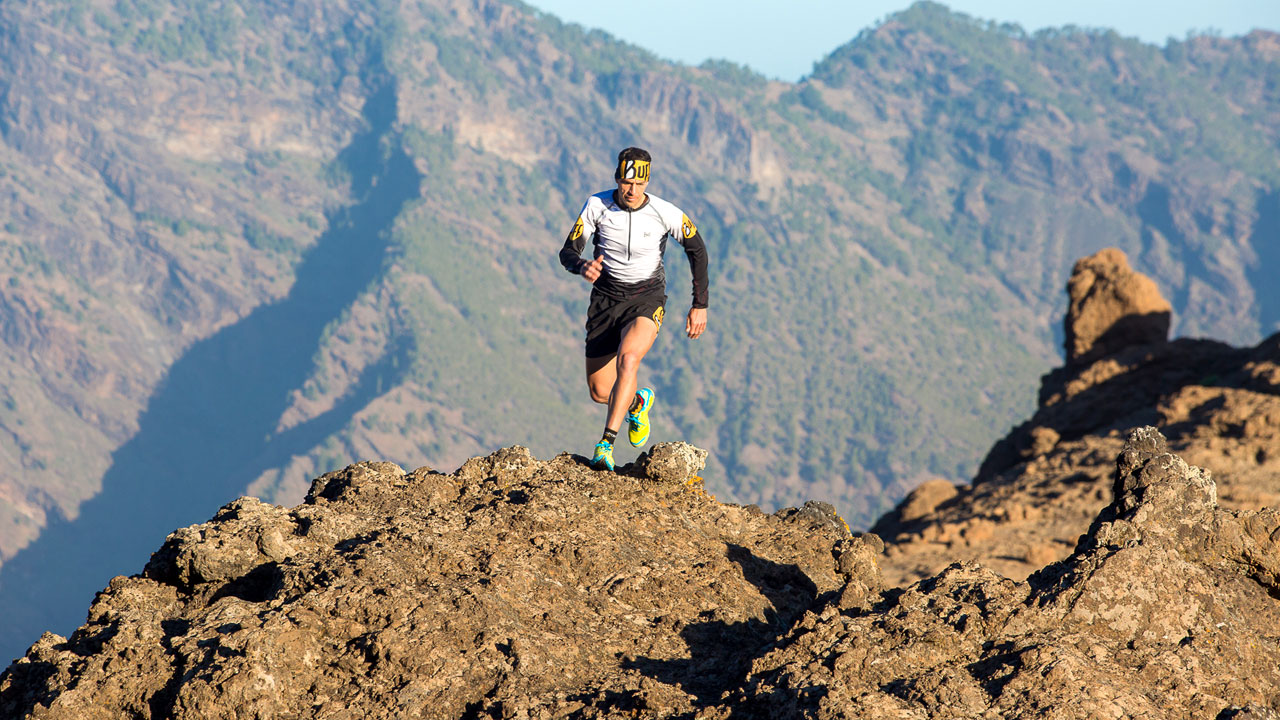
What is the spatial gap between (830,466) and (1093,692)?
628 ft

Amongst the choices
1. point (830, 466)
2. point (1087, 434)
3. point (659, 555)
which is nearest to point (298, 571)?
point (659, 555)

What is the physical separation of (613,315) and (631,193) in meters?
0.86

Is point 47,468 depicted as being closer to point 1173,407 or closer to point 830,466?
point 830,466

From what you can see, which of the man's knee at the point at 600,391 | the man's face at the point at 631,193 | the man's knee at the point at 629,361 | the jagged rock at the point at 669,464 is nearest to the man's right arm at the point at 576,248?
the man's face at the point at 631,193

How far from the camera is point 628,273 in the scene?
24.9 feet

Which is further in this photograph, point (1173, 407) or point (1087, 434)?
point (1087, 434)

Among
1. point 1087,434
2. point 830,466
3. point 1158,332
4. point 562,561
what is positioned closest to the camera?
point 562,561

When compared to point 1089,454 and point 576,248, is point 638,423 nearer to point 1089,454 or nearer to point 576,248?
point 576,248

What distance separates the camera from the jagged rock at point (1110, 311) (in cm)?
2500

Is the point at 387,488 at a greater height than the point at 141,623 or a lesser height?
greater

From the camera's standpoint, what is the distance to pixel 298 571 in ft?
17.3

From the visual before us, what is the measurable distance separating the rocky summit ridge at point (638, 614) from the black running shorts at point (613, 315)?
87cm

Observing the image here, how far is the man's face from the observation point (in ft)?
24.0

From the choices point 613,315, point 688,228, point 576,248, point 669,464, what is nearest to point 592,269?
point 576,248
